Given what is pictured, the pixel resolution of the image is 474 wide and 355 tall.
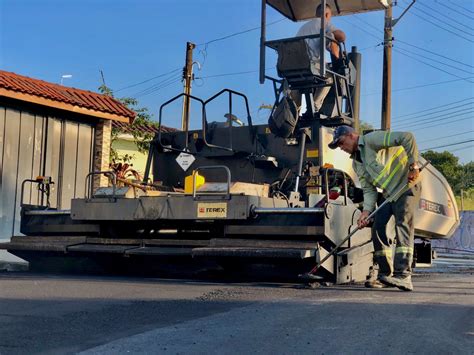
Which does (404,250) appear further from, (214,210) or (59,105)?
(59,105)

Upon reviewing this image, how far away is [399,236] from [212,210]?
1982 millimetres

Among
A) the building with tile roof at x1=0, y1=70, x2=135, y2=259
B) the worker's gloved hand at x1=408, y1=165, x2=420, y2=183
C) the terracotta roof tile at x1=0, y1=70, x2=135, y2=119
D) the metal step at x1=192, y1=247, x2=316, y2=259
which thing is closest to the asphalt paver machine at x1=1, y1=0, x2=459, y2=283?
the metal step at x1=192, y1=247, x2=316, y2=259

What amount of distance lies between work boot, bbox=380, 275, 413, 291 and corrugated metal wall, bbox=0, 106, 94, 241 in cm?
727

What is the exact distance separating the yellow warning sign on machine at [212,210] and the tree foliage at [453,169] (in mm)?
34899

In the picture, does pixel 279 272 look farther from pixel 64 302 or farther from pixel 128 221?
pixel 64 302

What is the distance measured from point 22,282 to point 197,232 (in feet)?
6.66

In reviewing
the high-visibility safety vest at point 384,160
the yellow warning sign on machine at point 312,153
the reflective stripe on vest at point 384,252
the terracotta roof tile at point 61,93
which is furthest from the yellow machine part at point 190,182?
the terracotta roof tile at point 61,93

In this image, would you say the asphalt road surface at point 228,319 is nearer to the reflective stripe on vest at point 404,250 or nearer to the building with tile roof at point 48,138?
the reflective stripe on vest at point 404,250

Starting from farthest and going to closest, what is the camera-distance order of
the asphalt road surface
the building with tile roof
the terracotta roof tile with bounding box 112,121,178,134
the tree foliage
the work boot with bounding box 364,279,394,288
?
the tree foliage → the terracotta roof tile with bounding box 112,121,178,134 → the building with tile roof → the work boot with bounding box 364,279,394,288 → the asphalt road surface

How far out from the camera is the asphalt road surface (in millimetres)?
3777

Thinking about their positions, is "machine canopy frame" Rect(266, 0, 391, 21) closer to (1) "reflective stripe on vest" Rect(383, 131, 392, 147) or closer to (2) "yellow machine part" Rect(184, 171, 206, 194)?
(2) "yellow machine part" Rect(184, 171, 206, 194)

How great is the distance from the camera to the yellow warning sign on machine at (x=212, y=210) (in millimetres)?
6859

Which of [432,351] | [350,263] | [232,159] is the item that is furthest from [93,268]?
[432,351]

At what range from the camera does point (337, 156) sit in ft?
25.6
